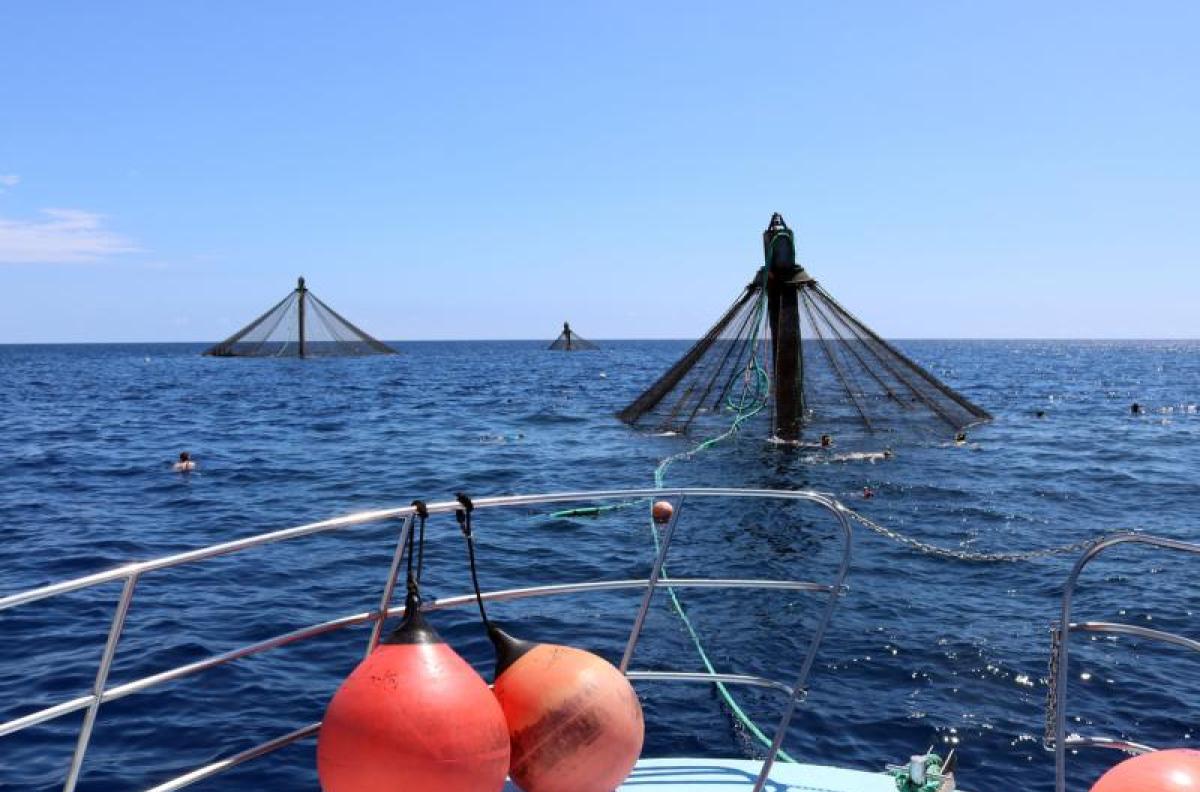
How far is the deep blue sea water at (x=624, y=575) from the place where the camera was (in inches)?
360

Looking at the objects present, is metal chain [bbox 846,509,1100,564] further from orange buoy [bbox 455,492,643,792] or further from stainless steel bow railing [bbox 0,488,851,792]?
orange buoy [bbox 455,492,643,792]

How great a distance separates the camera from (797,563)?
606 inches

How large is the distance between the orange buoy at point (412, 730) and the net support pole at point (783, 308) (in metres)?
22.3

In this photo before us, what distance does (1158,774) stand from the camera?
9.95ft

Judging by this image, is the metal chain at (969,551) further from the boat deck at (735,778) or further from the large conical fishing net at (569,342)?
the large conical fishing net at (569,342)

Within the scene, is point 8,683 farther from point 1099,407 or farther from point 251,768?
point 1099,407

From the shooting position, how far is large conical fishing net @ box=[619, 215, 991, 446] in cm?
2495

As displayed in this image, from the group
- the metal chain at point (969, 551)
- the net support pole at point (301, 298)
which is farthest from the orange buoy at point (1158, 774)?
the net support pole at point (301, 298)

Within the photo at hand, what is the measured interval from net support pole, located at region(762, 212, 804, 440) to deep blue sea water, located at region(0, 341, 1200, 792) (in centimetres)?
211

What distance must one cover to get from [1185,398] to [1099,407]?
39.4 ft

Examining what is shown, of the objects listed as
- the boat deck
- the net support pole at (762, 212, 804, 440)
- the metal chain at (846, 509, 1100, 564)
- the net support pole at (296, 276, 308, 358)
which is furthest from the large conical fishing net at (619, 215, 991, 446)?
the net support pole at (296, 276, 308, 358)

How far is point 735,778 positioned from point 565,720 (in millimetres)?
1408

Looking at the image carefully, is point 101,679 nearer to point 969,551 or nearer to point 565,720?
point 565,720

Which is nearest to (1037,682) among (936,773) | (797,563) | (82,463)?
(797,563)
